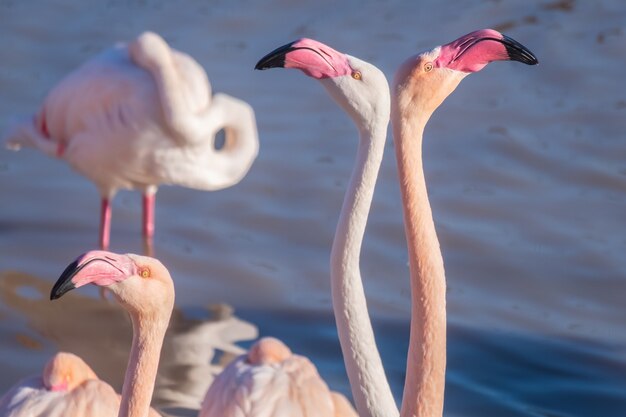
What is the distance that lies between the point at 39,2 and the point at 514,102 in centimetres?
369

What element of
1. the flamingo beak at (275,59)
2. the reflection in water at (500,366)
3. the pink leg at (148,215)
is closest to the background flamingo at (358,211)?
the flamingo beak at (275,59)

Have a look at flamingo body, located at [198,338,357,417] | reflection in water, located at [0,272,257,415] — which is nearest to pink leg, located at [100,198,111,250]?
reflection in water, located at [0,272,257,415]

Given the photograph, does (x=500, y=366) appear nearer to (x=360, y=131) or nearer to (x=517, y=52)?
(x=360, y=131)

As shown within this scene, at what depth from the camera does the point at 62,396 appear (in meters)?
3.75

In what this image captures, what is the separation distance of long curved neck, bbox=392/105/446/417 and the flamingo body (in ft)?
2.83

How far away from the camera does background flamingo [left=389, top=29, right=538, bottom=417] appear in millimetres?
2807

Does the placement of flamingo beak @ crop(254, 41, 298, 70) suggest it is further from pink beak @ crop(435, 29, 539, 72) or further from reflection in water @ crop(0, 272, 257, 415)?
reflection in water @ crop(0, 272, 257, 415)

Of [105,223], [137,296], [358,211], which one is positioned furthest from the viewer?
[105,223]

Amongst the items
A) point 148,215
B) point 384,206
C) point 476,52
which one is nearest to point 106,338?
point 148,215

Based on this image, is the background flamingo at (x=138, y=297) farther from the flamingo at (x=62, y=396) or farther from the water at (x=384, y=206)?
the water at (x=384, y=206)

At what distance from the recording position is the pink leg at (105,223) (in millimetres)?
6469

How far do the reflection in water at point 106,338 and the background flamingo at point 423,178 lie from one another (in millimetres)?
2273

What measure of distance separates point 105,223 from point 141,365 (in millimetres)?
3578

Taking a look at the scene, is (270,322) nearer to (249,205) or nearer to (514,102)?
(249,205)
